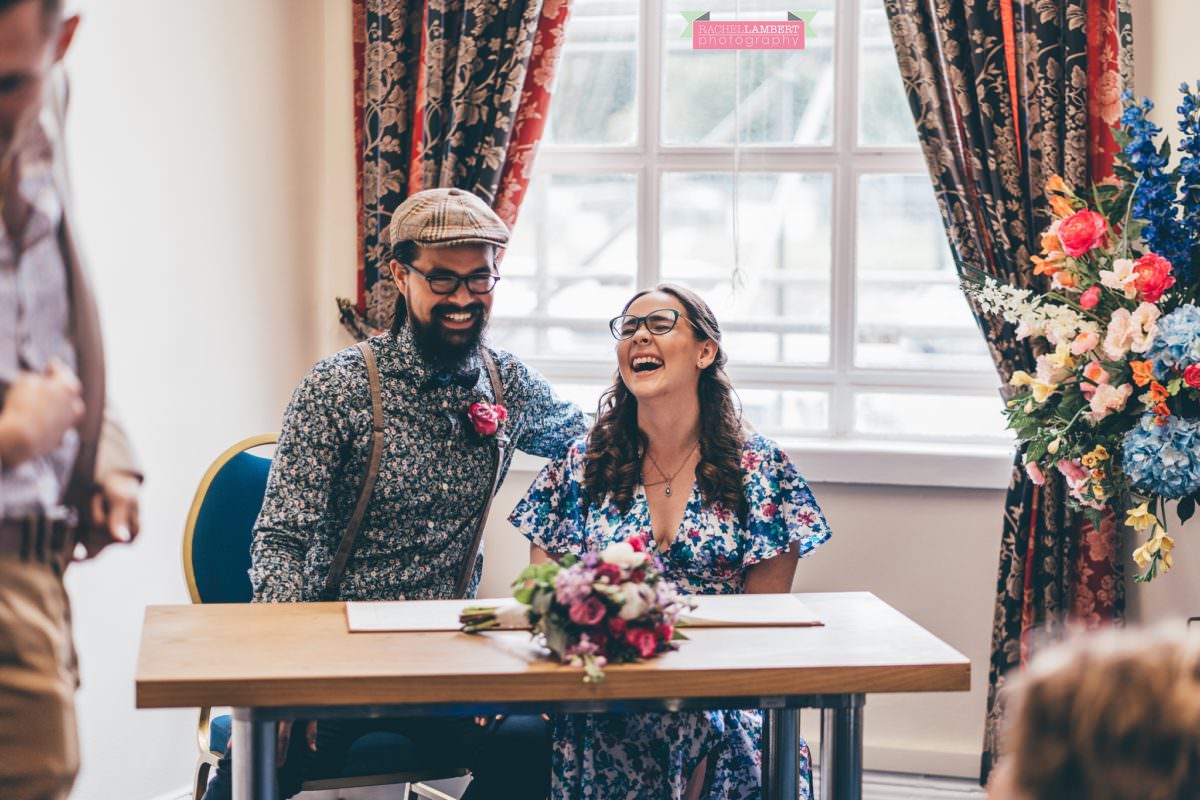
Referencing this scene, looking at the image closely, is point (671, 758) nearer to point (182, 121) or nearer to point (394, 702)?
point (394, 702)

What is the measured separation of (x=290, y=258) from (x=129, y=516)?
2.49 meters

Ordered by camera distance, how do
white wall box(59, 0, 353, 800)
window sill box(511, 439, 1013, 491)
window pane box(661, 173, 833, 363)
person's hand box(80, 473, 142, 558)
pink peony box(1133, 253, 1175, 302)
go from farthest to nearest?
window pane box(661, 173, 833, 363), window sill box(511, 439, 1013, 491), white wall box(59, 0, 353, 800), pink peony box(1133, 253, 1175, 302), person's hand box(80, 473, 142, 558)

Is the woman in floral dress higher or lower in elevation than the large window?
lower

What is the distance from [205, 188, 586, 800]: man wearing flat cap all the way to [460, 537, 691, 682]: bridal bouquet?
0.59 m

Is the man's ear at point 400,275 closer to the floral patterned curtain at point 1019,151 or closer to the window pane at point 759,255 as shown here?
the window pane at point 759,255

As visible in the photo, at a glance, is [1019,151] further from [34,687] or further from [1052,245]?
[34,687]

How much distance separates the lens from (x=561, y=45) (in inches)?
146

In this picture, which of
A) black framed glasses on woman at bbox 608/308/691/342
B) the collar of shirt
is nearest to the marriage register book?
the collar of shirt

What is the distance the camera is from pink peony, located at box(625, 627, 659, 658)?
6.55 feet

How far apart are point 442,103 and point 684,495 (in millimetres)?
1567

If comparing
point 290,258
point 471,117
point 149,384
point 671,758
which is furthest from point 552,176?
point 671,758

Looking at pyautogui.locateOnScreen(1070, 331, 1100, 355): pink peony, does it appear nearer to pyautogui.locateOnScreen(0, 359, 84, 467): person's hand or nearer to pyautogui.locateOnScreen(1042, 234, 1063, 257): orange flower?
pyautogui.locateOnScreen(1042, 234, 1063, 257): orange flower

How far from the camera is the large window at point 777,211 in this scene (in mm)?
3773

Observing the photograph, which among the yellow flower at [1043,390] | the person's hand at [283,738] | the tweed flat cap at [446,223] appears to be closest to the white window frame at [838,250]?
the yellow flower at [1043,390]
